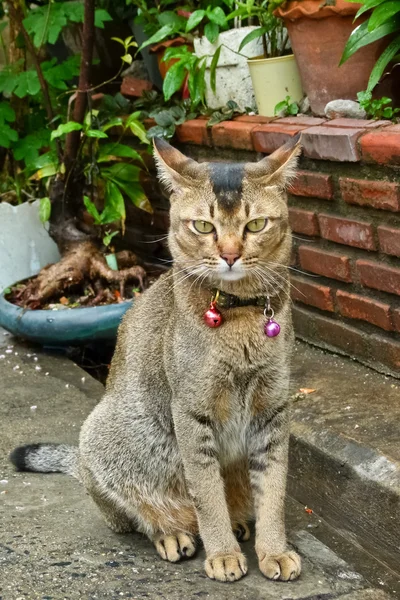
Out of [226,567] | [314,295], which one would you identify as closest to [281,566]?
[226,567]

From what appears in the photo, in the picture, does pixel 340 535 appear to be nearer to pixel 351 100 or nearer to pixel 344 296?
pixel 344 296

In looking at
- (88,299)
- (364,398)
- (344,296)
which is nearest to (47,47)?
(88,299)

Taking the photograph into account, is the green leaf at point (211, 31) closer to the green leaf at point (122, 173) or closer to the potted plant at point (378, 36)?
the green leaf at point (122, 173)

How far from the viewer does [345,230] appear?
3.80 meters

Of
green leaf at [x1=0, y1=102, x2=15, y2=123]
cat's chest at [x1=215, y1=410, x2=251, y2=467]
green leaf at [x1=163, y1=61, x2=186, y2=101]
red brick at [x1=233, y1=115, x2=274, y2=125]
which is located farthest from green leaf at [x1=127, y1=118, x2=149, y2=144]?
cat's chest at [x1=215, y1=410, x2=251, y2=467]

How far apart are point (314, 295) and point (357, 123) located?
0.79 m

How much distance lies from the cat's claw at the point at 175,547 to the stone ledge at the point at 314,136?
5.29 ft

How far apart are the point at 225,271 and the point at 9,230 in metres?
3.02

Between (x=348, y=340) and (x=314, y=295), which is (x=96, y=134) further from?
(x=348, y=340)

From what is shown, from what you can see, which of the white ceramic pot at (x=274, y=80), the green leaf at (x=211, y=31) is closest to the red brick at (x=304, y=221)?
the white ceramic pot at (x=274, y=80)

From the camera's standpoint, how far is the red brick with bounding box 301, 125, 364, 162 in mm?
3609

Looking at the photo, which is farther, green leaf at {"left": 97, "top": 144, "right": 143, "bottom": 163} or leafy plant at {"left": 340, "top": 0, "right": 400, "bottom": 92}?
green leaf at {"left": 97, "top": 144, "right": 143, "bottom": 163}

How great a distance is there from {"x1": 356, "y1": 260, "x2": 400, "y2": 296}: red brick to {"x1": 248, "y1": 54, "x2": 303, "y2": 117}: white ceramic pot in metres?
1.04

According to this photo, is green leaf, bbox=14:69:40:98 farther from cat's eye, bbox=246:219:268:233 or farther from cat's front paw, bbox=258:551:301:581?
cat's front paw, bbox=258:551:301:581
